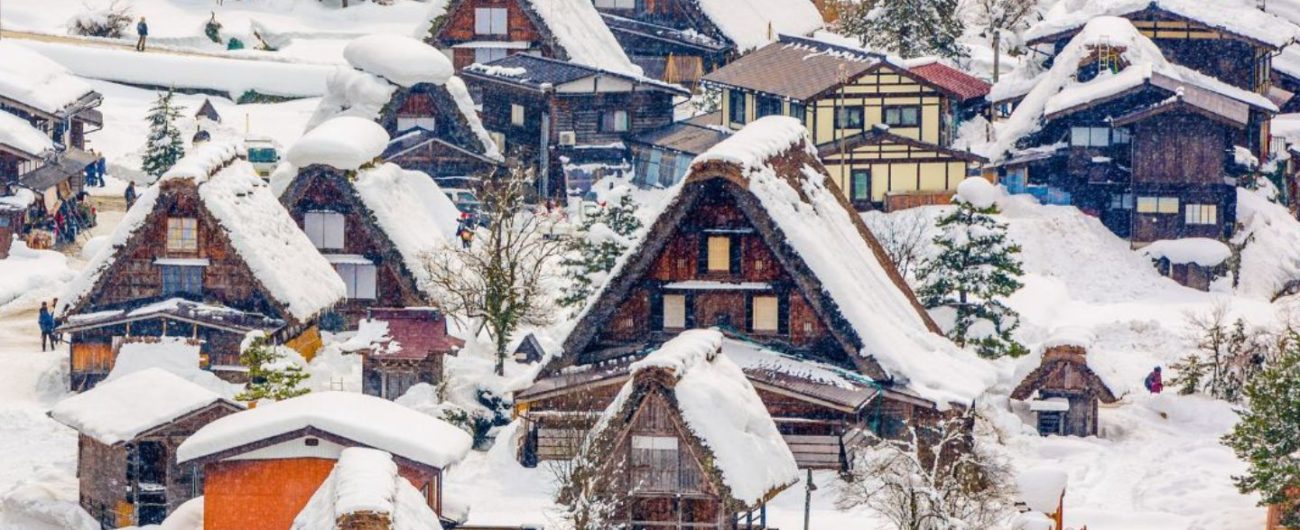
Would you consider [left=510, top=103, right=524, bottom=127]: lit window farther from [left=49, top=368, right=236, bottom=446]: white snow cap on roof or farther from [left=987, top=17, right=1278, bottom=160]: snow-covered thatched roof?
[left=49, top=368, right=236, bottom=446]: white snow cap on roof

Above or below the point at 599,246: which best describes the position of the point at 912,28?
above

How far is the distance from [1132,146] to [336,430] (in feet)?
127

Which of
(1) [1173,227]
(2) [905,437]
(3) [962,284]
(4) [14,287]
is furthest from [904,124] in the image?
(2) [905,437]

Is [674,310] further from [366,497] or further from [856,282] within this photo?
[366,497]

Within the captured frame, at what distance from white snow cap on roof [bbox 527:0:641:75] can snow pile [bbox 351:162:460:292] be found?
14167 millimetres

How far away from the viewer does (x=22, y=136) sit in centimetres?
7675

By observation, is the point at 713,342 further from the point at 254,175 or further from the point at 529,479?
the point at 254,175

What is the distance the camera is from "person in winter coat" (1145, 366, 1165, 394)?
61.9 meters

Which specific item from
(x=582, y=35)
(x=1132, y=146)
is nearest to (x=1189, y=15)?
(x=1132, y=146)

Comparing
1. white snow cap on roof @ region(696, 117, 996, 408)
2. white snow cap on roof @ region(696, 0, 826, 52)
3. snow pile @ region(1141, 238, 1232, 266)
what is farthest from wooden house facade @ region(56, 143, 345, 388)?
white snow cap on roof @ region(696, 0, 826, 52)

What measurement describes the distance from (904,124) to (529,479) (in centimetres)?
3064

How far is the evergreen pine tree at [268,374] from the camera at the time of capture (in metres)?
51.8

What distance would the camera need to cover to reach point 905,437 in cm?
5134

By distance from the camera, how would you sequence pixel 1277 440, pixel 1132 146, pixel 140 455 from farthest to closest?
pixel 1132 146
pixel 140 455
pixel 1277 440
